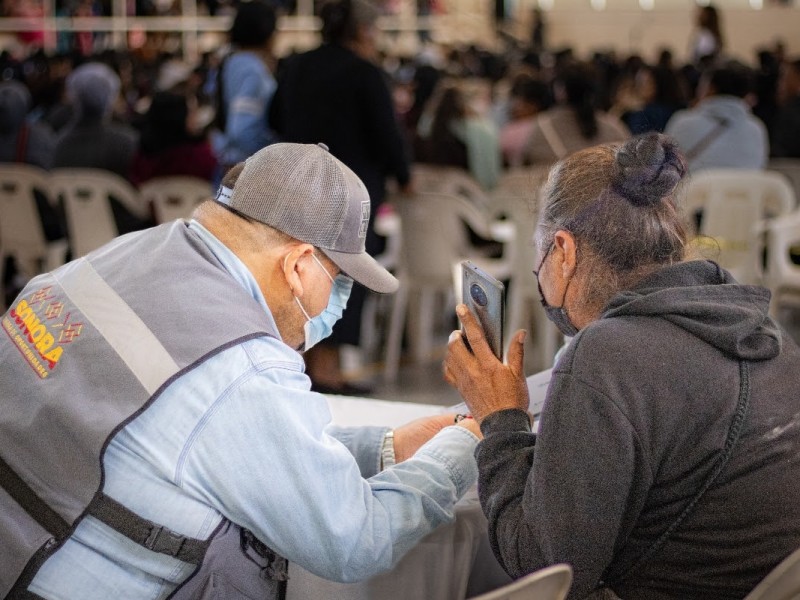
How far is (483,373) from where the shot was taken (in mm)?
1651

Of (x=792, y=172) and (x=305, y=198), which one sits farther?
(x=792, y=172)

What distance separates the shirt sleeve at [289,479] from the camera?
4.58 ft

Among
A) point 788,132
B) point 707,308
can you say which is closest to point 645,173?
point 707,308

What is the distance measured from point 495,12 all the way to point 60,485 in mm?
18047

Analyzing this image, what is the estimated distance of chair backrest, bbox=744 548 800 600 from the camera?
1.24 metres

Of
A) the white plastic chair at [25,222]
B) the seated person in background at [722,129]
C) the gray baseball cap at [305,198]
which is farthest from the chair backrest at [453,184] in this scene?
the gray baseball cap at [305,198]

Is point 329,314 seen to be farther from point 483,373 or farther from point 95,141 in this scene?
point 95,141

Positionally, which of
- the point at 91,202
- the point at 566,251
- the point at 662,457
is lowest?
the point at 91,202

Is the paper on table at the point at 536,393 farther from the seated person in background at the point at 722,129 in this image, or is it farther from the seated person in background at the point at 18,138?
the seated person in background at the point at 18,138

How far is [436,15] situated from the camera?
16.9 metres

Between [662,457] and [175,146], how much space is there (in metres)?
4.17

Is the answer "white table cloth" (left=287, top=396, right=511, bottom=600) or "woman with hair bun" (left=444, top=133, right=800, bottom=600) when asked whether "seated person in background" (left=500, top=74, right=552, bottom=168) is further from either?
"woman with hair bun" (left=444, top=133, right=800, bottom=600)

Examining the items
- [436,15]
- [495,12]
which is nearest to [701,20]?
[436,15]

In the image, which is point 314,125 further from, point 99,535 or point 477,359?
point 99,535
